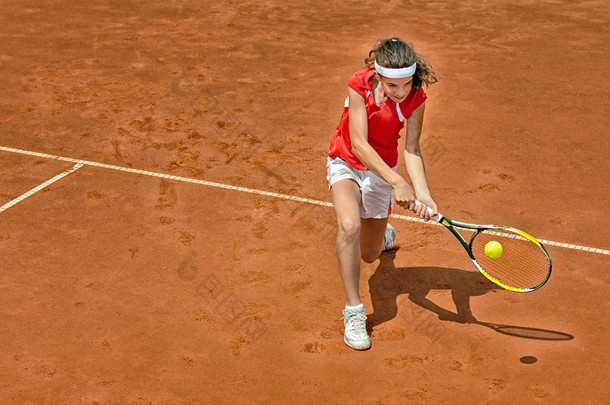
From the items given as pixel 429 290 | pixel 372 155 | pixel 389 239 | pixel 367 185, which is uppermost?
pixel 372 155

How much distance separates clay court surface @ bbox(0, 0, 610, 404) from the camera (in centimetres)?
527

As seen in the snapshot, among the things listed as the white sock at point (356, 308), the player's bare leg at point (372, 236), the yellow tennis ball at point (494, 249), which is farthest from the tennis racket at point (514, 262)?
the white sock at point (356, 308)

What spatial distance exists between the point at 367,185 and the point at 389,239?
1057 millimetres

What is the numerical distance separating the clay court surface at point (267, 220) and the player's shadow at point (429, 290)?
2 cm

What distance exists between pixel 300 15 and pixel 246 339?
9.15 metres

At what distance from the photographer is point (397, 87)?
5355 millimetres

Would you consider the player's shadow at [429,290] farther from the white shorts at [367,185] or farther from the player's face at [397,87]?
the player's face at [397,87]

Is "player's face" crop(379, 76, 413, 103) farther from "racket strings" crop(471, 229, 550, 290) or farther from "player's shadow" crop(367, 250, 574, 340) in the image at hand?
"player's shadow" crop(367, 250, 574, 340)

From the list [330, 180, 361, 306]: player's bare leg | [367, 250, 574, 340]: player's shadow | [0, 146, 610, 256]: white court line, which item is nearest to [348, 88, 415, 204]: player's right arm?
[330, 180, 361, 306]: player's bare leg

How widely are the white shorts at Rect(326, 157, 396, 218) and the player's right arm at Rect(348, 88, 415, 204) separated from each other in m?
0.21

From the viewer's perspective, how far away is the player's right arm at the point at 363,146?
5.38 meters

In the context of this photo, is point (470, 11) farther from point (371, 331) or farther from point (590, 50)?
point (371, 331)

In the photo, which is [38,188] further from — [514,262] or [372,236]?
[514,262]

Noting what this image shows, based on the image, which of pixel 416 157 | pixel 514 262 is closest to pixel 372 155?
pixel 416 157
